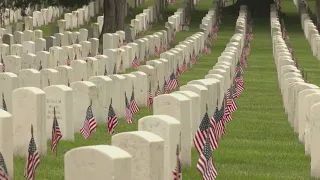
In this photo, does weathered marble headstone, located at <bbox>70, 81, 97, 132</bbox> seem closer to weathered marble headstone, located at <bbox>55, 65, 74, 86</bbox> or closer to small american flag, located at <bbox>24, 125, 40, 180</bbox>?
weathered marble headstone, located at <bbox>55, 65, 74, 86</bbox>

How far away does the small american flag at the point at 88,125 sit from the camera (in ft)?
63.6

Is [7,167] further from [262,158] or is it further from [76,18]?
[76,18]

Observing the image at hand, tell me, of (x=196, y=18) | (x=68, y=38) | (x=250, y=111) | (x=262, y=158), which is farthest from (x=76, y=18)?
(x=262, y=158)

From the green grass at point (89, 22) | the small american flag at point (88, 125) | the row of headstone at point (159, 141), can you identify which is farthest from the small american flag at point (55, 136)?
the green grass at point (89, 22)

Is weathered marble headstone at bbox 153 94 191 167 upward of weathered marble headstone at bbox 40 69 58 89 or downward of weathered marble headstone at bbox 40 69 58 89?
upward

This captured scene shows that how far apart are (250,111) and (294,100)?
388cm

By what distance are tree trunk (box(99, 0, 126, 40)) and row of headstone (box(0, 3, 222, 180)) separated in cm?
1961

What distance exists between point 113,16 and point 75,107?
26.2 m

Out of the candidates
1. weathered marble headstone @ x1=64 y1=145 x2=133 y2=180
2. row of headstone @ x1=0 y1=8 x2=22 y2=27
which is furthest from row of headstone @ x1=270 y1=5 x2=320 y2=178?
row of headstone @ x1=0 y1=8 x2=22 y2=27

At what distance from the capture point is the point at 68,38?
3947cm

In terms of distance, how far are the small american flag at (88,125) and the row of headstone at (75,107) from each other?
29cm

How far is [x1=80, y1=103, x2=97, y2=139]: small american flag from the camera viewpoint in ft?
63.6

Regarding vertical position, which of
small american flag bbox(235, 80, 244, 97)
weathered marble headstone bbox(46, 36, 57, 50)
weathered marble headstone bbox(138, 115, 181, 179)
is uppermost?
weathered marble headstone bbox(138, 115, 181, 179)

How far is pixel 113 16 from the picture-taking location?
46.5 m
